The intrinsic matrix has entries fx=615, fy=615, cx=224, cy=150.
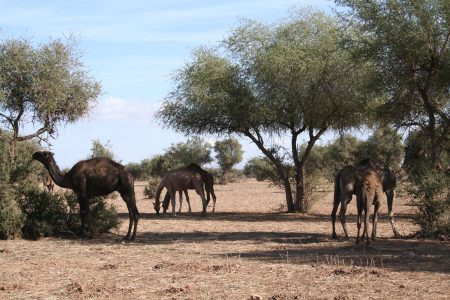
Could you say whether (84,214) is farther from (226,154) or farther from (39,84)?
(226,154)

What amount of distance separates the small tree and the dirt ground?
5509 centimetres

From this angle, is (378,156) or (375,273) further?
(378,156)

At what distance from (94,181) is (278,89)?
950 cm

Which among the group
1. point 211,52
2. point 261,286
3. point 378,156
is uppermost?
point 211,52

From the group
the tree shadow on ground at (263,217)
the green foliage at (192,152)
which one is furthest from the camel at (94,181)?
the green foliage at (192,152)

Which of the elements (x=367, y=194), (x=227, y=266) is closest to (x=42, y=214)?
(x=227, y=266)

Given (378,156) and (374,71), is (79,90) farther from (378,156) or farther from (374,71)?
(378,156)

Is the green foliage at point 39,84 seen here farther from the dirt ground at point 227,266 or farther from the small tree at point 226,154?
the small tree at point 226,154

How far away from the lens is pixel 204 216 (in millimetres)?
23469

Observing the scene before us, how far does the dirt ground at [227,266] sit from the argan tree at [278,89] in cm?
662

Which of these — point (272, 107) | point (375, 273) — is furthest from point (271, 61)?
point (375, 273)

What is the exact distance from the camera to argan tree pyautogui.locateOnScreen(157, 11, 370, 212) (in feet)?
73.9

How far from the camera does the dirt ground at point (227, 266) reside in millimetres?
8945

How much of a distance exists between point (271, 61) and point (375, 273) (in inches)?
530
